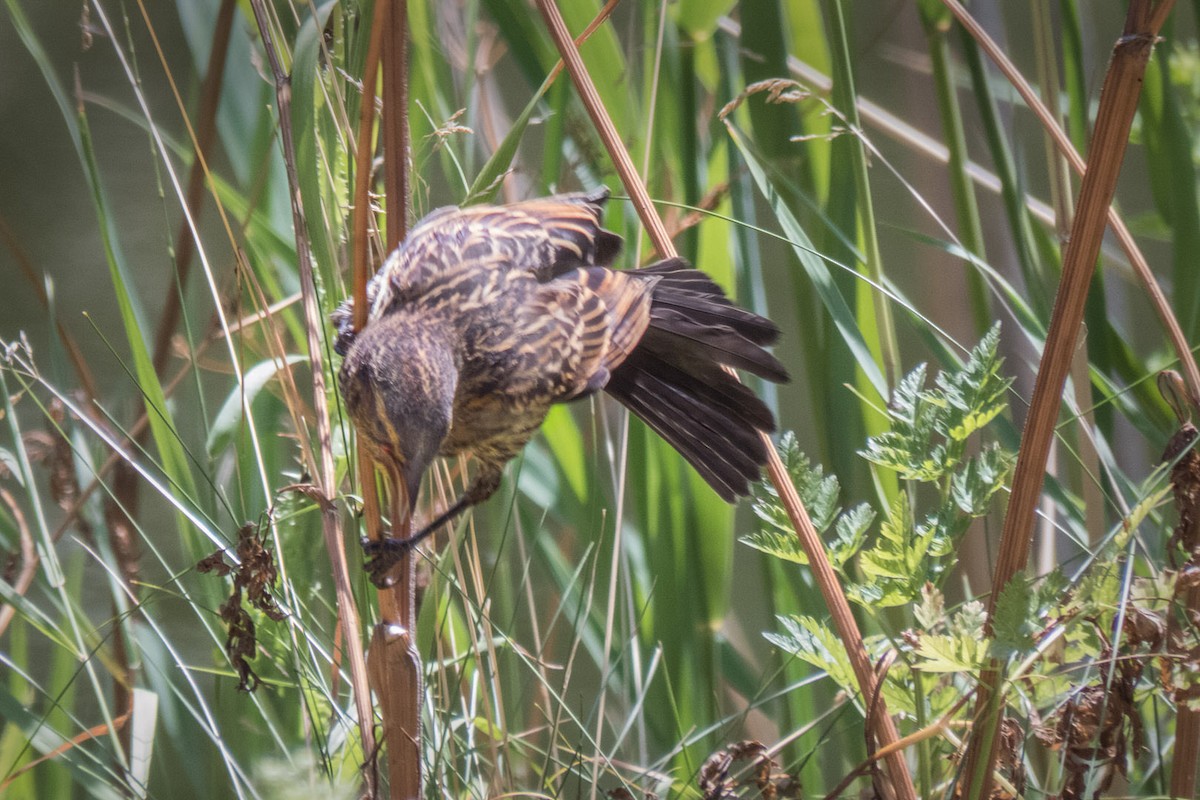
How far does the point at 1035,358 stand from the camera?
113 cm

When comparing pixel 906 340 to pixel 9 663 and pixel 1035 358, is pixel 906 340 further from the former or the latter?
pixel 9 663

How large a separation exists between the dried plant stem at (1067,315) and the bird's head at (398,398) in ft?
1.22

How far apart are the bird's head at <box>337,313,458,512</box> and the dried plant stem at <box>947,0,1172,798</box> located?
371mm

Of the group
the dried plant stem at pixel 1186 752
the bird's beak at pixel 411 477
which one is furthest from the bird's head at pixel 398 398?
the dried plant stem at pixel 1186 752

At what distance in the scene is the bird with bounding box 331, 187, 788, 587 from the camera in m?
0.85

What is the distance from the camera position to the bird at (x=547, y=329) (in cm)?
85

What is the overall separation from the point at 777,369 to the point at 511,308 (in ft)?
0.76

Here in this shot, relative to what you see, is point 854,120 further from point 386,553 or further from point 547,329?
point 386,553

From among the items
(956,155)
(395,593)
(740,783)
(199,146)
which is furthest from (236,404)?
(956,155)

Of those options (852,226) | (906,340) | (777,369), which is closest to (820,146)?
(852,226)

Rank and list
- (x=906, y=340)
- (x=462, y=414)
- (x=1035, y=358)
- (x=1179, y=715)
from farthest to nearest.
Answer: (x=906, y=340) → (x=1035, y=358) → (x=462, y=414) → (x=1179, y=715)

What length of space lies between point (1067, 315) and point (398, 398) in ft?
1.40

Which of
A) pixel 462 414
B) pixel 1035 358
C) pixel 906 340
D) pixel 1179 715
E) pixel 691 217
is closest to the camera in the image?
pixel 1179 715

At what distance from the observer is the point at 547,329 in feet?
2.88
